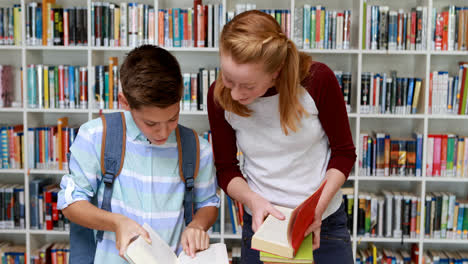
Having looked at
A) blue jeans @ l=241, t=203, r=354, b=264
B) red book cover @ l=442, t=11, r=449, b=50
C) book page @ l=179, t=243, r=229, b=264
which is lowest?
blue jeans @ l=241, t=203, r=354, b=264

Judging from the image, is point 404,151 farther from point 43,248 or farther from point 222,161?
point 43,248

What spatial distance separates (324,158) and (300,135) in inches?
4.9

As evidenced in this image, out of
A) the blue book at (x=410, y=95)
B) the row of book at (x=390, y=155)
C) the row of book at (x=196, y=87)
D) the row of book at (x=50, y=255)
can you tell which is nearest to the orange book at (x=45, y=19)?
the row of book at (x=196, y=87)

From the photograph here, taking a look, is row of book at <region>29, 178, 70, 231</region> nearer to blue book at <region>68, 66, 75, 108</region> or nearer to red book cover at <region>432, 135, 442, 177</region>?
blue book at <region>68, 66, 75, 108</region>

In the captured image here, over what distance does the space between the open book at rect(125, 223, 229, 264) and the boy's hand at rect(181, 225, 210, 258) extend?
0.5 inches

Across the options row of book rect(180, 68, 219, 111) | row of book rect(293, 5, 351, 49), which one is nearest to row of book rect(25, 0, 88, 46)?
row of book rect(180, 68, 219, 111)

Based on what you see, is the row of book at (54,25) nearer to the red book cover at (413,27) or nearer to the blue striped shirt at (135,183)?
the blue striped shirt at (135,183)

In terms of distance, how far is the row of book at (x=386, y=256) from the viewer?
304 centimetres

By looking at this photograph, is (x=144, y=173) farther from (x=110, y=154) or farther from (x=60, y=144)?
(x=60, y=144)

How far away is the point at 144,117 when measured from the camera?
1.17 metres

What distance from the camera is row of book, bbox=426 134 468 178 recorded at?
2963 millimetres

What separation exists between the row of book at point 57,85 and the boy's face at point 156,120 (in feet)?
6.41

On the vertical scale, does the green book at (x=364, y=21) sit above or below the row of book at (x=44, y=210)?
above

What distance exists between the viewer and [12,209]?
10.0ft
